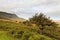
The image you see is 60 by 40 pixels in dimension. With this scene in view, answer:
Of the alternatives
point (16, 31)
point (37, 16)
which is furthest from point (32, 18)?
point (16, 31)

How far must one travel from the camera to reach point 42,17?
29469 millimetres

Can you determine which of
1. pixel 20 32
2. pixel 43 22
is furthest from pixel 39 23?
pixel 20 32

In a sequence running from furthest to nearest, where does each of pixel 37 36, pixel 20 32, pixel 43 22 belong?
pixel 43 22, pixel 20 32, pixel 37 36

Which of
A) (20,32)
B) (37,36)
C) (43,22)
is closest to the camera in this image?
(37,36)

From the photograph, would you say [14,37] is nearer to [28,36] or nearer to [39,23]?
[28,36]

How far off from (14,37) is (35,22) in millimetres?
9093

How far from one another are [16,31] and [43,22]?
8.16 m

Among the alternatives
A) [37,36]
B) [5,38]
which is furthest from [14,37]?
[37,36]

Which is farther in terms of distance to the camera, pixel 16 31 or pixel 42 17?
pixel 42 17

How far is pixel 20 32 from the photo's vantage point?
21031mm

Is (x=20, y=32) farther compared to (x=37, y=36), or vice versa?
(x=20, y=32)

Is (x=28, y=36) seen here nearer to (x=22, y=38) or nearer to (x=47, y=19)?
(x=22, y=38)

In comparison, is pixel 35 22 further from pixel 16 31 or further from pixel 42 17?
pixel 16 31

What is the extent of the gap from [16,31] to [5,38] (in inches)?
58.2
